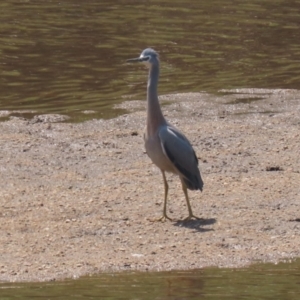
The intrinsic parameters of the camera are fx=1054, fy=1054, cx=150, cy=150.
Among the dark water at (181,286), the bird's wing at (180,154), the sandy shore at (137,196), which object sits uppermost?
the bird's wing at (180,154)

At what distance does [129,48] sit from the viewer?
20859mm

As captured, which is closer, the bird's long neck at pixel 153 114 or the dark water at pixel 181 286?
the dark water at pixel 181 286

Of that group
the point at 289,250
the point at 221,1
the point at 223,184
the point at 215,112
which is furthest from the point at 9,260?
the point at 221,1

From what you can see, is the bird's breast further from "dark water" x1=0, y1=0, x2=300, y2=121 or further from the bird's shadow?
"dark water" x1=0, y1=0, x2=300, y2=121

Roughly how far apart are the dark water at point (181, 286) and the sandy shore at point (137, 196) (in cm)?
30

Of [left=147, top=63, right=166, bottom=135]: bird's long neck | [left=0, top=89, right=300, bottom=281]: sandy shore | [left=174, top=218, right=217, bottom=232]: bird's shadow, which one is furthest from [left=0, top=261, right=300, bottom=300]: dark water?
[left=147, top=63, right=166, bottom=135]: bird's long neck

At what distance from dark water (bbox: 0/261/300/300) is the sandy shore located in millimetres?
298

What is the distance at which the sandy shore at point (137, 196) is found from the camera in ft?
29.8

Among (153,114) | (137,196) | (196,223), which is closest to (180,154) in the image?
(153,114)

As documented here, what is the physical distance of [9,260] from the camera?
29.2 feet

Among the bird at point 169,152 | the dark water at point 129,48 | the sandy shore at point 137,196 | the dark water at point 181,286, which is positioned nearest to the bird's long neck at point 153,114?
the bird at point 169,152

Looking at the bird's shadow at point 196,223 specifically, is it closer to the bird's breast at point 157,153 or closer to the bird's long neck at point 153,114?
the bird's breast at point 157,153

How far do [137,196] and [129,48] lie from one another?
10.2 m

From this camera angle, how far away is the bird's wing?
10180mm
